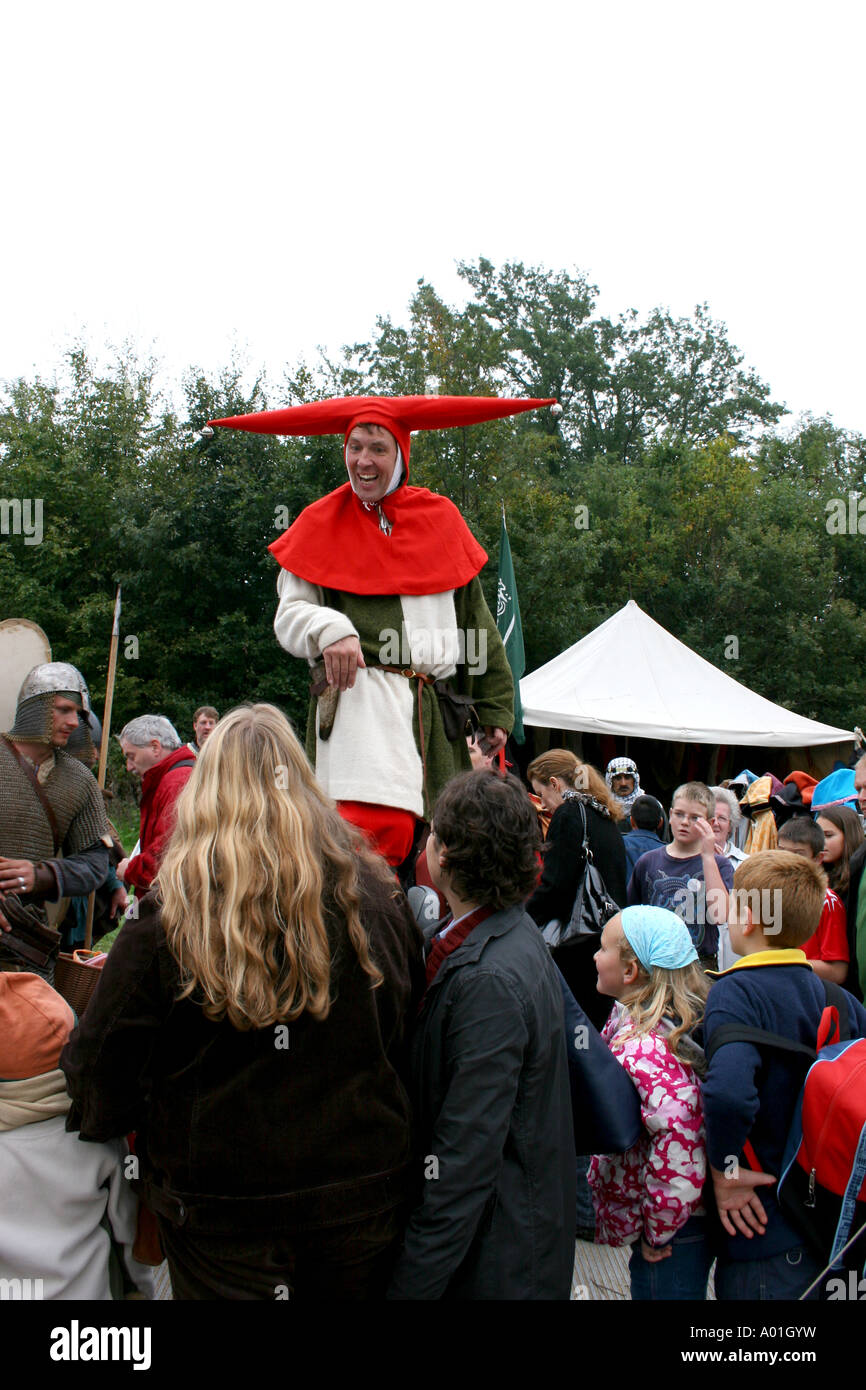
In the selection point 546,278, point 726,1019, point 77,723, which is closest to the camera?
point 726,1019

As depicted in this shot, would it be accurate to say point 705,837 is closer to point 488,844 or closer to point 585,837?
point 585,837

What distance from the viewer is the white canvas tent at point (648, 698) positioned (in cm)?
1319

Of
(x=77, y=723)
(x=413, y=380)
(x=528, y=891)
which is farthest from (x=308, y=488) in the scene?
(x=528, y=891)

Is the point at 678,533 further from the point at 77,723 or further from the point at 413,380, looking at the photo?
the point at 77,723

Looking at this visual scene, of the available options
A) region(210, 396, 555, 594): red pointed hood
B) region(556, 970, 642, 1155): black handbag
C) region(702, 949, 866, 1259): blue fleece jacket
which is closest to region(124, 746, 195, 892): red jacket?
region(210, 396, 555, 594): red pointed hood

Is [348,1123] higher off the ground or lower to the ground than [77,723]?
lower

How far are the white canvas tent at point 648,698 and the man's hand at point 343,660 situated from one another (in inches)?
402

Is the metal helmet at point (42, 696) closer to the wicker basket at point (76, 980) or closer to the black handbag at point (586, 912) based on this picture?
the wicker basket at point (76, 980)

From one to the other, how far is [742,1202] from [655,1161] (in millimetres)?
211

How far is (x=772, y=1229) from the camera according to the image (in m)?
2.53

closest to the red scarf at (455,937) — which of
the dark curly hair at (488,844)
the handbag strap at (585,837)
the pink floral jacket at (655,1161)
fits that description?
the dark curly hair at (488,844)

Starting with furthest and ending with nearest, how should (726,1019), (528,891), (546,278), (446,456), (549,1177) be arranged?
1. (546,278)
2. (446,456)
3. (726,1019)
4. (528,891)
5. (549,1177)
